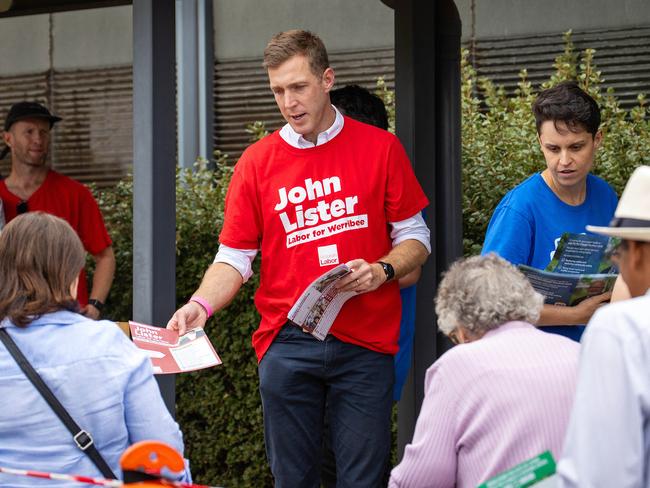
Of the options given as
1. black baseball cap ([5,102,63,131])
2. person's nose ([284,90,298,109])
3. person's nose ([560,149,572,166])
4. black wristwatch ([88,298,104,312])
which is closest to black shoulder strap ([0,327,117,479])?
person's nose ([284,90,298,109])

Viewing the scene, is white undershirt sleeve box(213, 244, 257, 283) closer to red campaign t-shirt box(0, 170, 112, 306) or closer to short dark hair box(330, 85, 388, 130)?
short dark hair box(330, 85, 388, 130)

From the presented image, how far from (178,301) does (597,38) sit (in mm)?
3500

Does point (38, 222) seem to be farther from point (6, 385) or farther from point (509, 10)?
point (509, 10)

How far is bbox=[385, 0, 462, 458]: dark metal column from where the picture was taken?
5734 millimetres

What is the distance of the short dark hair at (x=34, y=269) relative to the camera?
3.31 m

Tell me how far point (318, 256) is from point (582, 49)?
4.27 m

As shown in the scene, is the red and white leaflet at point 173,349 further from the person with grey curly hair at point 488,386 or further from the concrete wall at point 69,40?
the concrete wall at point 69,40

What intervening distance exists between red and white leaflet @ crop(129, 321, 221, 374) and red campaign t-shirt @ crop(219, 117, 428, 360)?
43 cm

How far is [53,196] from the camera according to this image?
653 centimetres

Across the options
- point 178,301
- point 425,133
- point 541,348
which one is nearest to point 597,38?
point 425,133

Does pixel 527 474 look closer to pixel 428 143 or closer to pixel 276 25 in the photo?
pixel 428 143

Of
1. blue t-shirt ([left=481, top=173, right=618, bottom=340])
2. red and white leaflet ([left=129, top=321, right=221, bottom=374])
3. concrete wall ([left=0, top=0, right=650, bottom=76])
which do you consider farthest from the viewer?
concrete wall ([left=0, top=0, right=650, bottom=76])

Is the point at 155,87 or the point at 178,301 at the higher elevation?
the point at 155,87

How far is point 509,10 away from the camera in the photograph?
327 inches
